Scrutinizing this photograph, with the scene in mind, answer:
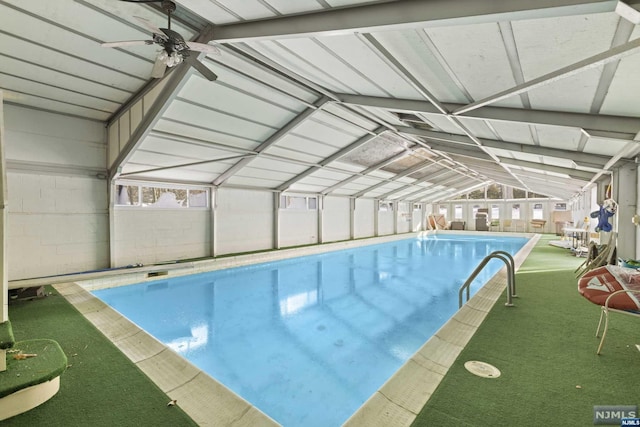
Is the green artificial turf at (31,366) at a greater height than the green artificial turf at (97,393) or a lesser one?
greater

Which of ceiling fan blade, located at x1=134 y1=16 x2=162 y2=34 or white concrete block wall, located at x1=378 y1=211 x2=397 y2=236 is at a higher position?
ceiling fan blade, located at x1=134 y1=16 x2=162 y2=34

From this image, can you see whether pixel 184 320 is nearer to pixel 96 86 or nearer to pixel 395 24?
pixel 96 86

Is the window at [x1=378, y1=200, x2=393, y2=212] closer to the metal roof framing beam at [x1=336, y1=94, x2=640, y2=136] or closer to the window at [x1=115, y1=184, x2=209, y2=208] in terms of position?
the window at [x1=115, y1=184, x2=209, y2=208]

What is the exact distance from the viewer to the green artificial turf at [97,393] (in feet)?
5.57

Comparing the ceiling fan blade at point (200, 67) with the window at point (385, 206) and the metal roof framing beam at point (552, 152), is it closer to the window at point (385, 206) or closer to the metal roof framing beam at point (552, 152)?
the metal roof framing beam at point (552, 152)

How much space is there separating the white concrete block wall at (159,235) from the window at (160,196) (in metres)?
0.18

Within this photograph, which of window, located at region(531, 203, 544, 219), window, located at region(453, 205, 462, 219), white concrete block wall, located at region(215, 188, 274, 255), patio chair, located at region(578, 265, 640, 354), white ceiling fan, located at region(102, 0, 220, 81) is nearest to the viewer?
patio chair, located at region(578, 265, 640, 354)

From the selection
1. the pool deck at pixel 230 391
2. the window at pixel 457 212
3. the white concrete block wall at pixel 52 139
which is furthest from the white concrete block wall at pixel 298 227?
the window at pixel 457 212

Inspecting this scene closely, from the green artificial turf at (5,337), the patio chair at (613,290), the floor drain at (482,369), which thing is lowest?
the floor drain at (482,369)

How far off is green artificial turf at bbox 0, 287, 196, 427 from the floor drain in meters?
2.04

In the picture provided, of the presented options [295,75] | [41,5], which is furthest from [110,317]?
[295,75]

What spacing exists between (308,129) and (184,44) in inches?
169

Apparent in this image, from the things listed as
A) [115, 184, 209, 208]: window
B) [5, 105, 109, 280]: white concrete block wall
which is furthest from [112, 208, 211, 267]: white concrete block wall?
[5, 105, 109, 280]: white concrete block wall
